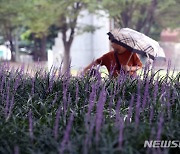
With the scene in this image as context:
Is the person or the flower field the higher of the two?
the person

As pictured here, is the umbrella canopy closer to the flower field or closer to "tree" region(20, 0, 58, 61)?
the flower field

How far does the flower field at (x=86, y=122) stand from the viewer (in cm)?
209

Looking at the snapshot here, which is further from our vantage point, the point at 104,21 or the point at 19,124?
the point at 104,21

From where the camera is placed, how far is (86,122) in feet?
7.32

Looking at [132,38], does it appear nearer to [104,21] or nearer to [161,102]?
[161,102]

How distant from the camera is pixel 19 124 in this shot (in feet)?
8.45

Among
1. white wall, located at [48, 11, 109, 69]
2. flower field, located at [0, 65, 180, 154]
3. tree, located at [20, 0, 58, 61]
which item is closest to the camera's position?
flower field, located at [0, 65, 180, 154]

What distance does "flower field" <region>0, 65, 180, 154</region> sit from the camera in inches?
82.2

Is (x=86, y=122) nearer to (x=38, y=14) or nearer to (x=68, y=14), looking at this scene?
(x=38, y=14)

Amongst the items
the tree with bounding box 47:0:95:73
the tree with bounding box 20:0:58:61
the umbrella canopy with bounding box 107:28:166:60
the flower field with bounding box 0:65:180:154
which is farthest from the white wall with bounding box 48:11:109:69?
the flower field with bounding box 0:65:180:154

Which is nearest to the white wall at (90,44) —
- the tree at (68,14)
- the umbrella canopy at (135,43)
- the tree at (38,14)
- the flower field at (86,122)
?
the tree at (68,14)

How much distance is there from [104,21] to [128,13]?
1.86m

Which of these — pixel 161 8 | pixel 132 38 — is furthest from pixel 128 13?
pixel 132 38

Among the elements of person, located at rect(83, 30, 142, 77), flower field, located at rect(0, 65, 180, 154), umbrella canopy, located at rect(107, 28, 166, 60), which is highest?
umbrella canopy, located at rect(107, 28, 166, 60)
